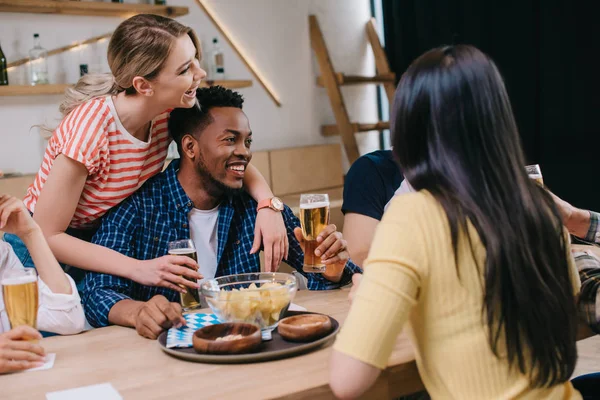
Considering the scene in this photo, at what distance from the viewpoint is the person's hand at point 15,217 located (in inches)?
61.2

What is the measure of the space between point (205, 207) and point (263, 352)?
3.21 feet

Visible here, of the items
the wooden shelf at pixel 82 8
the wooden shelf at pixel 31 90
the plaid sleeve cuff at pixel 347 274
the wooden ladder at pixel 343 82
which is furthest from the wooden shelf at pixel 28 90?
the plaid sleeve cuff at pixel 347 274

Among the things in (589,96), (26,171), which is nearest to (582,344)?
(589,96)

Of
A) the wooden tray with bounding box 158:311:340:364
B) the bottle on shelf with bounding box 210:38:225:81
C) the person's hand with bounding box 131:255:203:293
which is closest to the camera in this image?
the wooden tray with bounding box 158:311:340:364

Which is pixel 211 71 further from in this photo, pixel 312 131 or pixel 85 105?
pixel 85 105

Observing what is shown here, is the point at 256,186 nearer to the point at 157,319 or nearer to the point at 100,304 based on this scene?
the point at 100,304

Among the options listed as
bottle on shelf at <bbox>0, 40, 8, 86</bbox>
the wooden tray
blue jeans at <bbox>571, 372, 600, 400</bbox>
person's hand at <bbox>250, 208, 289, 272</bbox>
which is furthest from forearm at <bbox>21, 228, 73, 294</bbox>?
bottle on shelf at <bbox>0, 40, 8, 86</bbox>

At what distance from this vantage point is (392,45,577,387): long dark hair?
1.08 m

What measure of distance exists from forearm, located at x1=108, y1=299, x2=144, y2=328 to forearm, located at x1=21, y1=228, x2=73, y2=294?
0.15 metres

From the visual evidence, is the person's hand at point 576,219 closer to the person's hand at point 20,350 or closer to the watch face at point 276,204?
the watch face at point 276,204

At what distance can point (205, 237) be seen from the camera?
7.31ft

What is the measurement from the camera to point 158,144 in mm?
2291

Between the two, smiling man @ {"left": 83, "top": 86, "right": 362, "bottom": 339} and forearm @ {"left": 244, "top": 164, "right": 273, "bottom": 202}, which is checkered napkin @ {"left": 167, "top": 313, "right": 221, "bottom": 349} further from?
forearm @ {"left": 244, "top": 164, "right": 273, "bottom": 202}

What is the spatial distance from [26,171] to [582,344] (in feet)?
11.0
